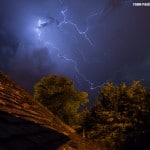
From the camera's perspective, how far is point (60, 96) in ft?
148

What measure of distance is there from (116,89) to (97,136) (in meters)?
4.62

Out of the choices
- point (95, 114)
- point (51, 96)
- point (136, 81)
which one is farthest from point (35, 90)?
point (136, 81)

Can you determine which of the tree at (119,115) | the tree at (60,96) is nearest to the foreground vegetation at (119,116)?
the tree at (119,115)

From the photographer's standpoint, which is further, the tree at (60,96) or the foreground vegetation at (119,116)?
the tree at (60,96)

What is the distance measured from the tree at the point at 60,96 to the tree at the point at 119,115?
1592cm

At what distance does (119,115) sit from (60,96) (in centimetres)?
2008

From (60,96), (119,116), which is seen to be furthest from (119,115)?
(60,96)

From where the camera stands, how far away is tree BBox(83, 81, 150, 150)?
82.6ft

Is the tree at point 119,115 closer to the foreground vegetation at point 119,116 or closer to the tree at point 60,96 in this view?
the foreground vegetation at point 119,116

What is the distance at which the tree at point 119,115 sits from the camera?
992 inches

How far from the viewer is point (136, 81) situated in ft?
87.5

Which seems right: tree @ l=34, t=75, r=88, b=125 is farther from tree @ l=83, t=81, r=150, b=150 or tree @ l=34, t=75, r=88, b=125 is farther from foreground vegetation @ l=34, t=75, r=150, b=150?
tree @ l=83, t=81, r=150, b=150

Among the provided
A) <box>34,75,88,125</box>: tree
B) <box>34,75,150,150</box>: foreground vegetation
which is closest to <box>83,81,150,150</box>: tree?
<box>34,75,150,150</box>: foreground vegetation

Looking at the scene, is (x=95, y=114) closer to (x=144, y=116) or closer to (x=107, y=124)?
(x=107, y=124)
